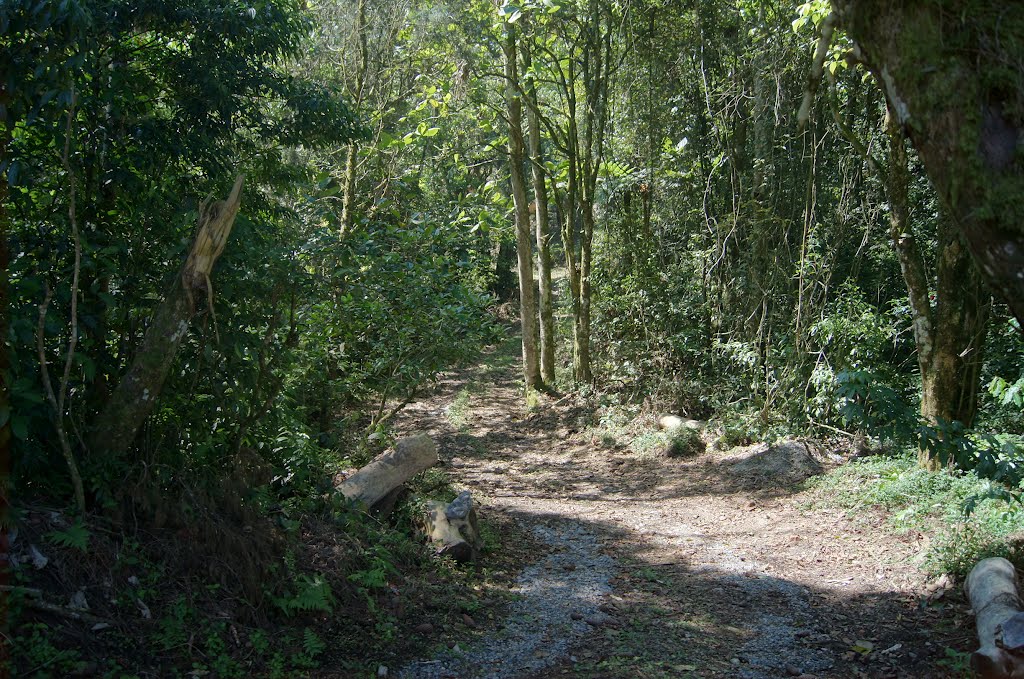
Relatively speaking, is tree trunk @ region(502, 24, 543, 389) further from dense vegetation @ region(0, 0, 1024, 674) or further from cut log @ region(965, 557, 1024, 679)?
cut log @ region(965, 557, 1024, 679)

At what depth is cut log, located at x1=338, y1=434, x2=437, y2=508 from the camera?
6.70 metres

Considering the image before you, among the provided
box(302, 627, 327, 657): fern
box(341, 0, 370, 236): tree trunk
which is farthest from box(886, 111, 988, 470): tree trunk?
box(341, 0, 370, 236): tree trunk

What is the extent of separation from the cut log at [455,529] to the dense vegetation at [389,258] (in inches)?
20.1

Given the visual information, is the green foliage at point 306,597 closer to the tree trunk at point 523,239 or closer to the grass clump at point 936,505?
the grass clump at point 936,505

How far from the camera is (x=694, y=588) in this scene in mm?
6148

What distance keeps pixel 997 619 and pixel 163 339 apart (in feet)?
17.4

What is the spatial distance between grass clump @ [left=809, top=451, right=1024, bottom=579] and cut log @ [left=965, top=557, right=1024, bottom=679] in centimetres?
34

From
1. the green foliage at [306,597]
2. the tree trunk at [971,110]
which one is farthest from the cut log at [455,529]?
the tree trunk at [971,110]

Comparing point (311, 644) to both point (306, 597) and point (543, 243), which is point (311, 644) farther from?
point (543, 243)

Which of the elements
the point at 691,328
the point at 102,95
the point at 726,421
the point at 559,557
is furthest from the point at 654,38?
the point at 102,95

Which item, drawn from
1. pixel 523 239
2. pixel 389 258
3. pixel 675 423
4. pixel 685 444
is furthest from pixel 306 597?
pixel 523 239

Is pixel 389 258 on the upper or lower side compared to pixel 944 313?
upper

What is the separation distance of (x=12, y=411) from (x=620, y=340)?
1097 cm

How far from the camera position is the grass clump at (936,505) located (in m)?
5.57
